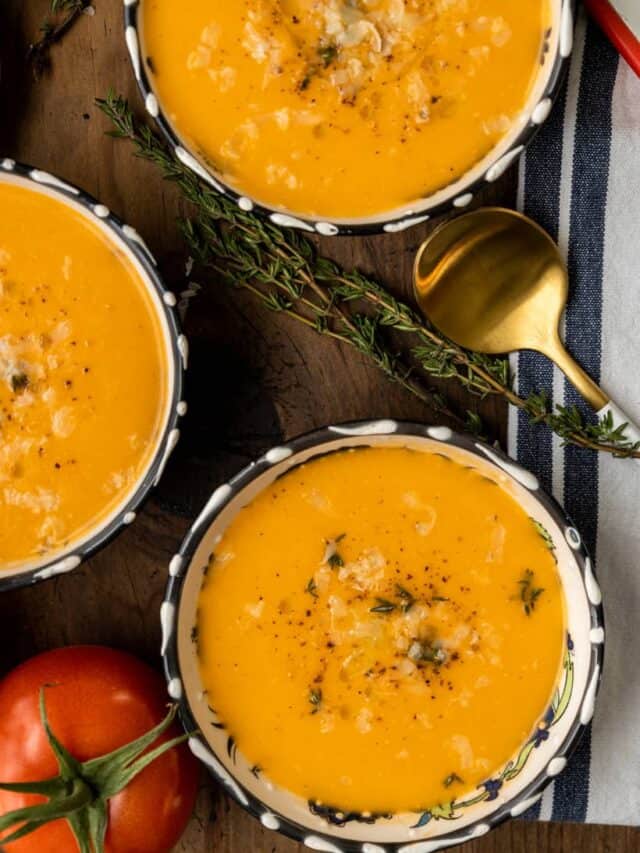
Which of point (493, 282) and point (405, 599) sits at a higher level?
point (493, 282)

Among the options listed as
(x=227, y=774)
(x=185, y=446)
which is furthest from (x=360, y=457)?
(x=227, y=774)

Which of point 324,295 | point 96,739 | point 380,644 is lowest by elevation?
point 96,739

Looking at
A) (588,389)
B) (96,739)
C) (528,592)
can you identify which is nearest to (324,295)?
(588,389)

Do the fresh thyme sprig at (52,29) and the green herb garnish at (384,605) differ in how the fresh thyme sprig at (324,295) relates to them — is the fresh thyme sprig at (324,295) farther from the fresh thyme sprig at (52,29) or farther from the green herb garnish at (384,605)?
the green herb garnish at (384,605)

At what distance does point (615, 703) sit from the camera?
1.53 metres

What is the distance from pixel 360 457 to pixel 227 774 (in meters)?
0.46

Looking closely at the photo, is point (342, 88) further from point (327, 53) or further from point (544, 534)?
point (544, 534)

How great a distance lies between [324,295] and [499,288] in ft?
0.82

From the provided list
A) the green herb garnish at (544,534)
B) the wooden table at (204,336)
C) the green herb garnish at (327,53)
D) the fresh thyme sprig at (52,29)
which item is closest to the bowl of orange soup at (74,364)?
the wooden table at (204,336)

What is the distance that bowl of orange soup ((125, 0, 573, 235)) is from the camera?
1359 mm

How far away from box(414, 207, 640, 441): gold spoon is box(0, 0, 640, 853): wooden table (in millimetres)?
67

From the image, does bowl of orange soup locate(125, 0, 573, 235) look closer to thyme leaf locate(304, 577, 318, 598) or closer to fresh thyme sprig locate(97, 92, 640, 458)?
fresh thyme sprig locate(97, 92, 640, 458)

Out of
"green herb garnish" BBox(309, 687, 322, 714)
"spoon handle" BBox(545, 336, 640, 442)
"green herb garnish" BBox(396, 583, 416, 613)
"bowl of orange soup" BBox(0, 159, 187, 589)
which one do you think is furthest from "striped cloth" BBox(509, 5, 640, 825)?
"bowl of orange soup" BBox(0, 159, 187, 589)

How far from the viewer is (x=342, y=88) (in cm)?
138
